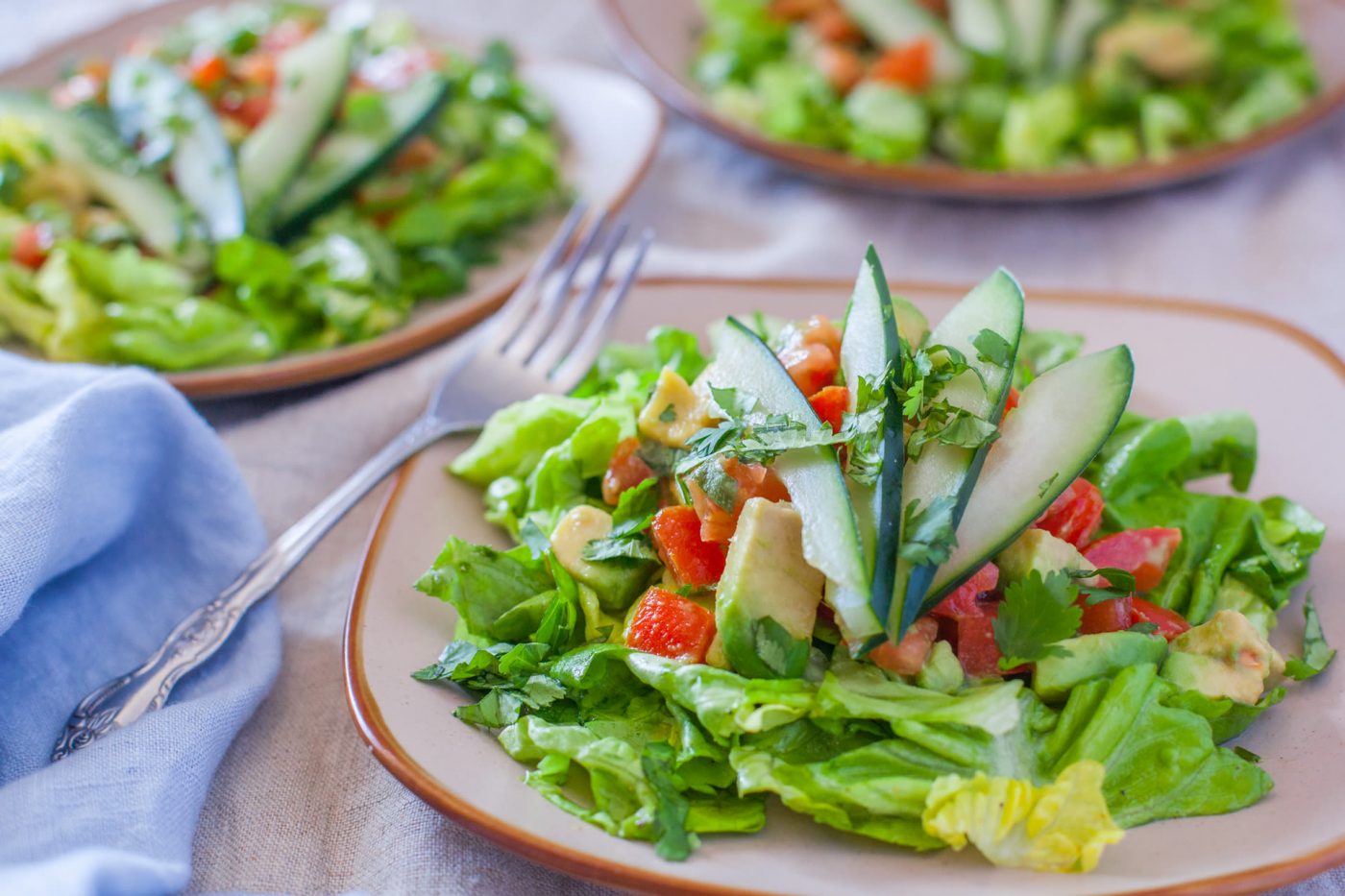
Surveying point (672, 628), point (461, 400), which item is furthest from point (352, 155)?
point (672, 628)

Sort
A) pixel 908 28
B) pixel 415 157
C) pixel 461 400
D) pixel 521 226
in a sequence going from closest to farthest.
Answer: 1. pixel 461 400
2. pixel 521 226
3. pixel 415 157
4. pixel 908 28

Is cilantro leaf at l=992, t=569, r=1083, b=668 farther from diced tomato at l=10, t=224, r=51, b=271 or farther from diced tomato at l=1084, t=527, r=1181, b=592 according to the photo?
diced tomato at l=10, t=224, r=51, b=271

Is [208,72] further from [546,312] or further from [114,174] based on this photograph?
[546,312]

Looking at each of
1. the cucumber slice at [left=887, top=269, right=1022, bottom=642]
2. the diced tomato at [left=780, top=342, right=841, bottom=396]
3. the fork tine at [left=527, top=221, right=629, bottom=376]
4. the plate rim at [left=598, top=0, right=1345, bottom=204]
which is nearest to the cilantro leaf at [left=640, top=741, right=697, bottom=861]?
the cucumber slice at [left=887, top=269, right=1022, bottom=642]

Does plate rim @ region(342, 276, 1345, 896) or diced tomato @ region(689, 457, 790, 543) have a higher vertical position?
diced tomato @ region(689, 457, 790, 543)

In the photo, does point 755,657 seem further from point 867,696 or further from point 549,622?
point 549,622

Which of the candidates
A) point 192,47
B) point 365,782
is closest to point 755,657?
point 365,782

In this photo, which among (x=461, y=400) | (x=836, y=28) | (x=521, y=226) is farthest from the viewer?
(x=836, y=28)

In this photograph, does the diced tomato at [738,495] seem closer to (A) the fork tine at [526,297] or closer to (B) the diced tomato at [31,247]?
(A) the fork tine at [526,297]
